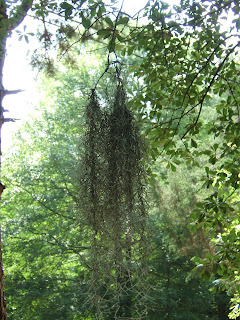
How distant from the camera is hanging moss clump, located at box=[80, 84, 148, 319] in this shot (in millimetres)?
1764

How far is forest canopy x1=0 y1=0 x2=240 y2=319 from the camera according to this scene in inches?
71.2

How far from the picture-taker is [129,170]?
179cm

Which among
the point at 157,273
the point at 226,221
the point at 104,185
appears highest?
the point at 157,273

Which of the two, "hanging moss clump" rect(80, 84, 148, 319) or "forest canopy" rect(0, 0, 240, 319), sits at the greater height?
"forest canopy" rect(0, 0, 240, 319)

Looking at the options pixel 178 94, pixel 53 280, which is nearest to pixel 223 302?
pixel 53 280

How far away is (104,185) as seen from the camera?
1.79 metres

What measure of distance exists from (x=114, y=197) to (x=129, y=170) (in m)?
0.14

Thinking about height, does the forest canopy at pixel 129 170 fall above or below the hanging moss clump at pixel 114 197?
above

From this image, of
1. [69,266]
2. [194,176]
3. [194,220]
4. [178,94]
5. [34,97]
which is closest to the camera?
[194,220]

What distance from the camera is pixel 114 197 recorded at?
1781 mm

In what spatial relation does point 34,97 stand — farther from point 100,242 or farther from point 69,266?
point 100,242

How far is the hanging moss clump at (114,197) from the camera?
5.79 feet

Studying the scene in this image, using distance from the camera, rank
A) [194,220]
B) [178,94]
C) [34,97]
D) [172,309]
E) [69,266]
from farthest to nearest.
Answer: [34,97]
[69,266]
[172,309]
[178,94]
[194,220]

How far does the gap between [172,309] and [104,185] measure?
7.31 metres
